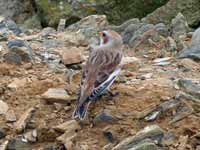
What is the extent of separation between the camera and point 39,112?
8.57 metres

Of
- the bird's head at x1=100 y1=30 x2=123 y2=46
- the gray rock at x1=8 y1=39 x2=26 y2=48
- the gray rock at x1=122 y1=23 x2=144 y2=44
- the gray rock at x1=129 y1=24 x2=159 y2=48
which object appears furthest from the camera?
the gray rock at x1=122 y1=23 x2=144 y2=44

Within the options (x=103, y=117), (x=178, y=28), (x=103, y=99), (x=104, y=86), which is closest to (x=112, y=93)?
(x=103, y=99)

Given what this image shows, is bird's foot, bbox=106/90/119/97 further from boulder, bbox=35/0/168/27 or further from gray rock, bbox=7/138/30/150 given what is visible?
boulder, bbox=35/0/168/27

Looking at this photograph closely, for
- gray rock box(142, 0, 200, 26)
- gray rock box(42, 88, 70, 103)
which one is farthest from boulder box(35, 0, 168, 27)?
gray rock box(42, 88, 70, 103)

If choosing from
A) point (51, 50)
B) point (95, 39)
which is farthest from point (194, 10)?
point (51, 50)

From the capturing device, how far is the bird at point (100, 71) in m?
8.27

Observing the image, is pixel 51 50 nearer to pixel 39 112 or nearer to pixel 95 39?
pixel 95 39

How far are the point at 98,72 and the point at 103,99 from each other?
288 mm

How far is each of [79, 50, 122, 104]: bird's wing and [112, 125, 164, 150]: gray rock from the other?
2.19ft

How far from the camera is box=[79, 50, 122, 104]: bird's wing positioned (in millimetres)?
8344

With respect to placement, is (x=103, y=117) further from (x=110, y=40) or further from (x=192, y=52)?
(x=192, y=52)

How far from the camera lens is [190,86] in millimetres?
8602

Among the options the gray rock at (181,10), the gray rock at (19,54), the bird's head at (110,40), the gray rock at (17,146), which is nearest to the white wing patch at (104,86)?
the bird's head at (110,40)

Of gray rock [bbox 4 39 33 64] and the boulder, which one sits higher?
gray rock [bbox 4 39 33 64]
